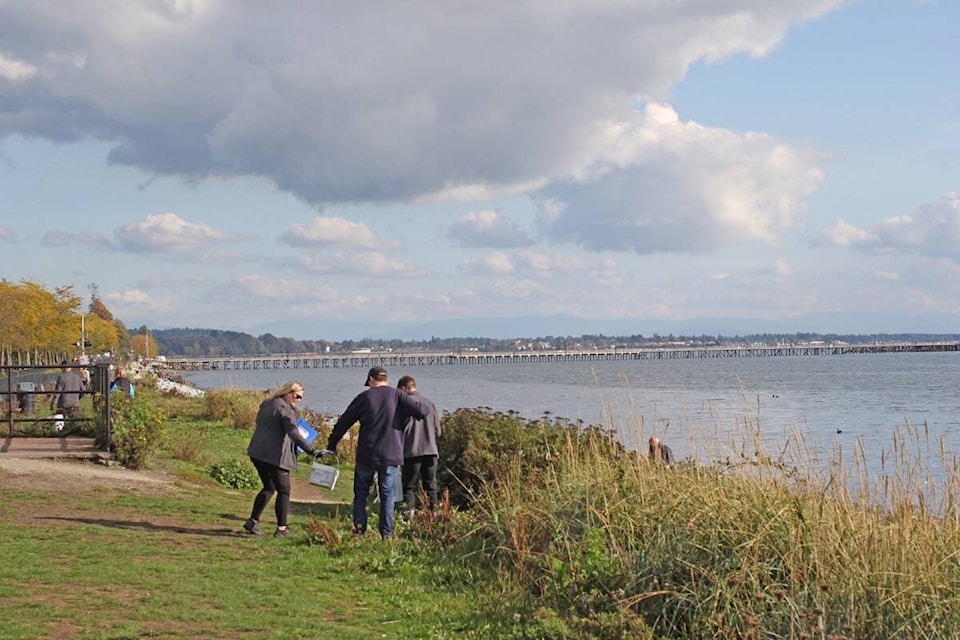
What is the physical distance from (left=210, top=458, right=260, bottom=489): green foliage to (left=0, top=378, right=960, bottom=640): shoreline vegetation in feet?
13.7

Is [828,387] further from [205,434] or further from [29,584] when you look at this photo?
[29,584]

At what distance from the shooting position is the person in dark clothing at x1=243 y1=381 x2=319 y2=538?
1114 centimetres

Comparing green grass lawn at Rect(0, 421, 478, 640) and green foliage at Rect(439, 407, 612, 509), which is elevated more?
green foliage at Rect(439, 407, 612, 509)

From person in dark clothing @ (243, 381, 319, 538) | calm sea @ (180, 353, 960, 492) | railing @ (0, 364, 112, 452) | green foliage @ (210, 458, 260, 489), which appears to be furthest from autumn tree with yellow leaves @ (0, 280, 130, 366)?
person in dark clothing @ (243, 381, 319, 538)

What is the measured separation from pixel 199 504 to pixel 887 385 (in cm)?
7128

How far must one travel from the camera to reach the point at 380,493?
36.0ft

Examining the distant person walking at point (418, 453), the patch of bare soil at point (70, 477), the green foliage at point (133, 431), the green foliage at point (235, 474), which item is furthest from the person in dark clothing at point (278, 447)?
the green foliage at point (235, 474)

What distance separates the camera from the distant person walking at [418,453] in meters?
12.6

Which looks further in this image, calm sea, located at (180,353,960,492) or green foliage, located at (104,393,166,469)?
green foliage, located at (104,393,166,469)

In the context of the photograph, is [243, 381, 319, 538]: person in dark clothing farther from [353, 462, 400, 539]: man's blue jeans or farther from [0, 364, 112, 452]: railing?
[0, 364, 112, 452]: railing

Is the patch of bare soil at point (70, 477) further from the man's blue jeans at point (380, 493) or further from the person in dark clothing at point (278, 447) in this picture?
the man's blue jeans at point (380, 493)

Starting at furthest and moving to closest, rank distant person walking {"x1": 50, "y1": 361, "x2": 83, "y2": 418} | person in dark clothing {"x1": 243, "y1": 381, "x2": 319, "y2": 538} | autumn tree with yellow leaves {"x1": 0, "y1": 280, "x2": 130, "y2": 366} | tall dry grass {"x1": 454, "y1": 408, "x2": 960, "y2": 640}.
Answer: autumn tree with yellow leaves {"x1": 0, "y1": 280, "x2": 130, "y2": 366} → distant person walking {"x1": 50, "y1": 361, "x2": 83, "y2": 418} → person in dark clothing {"x1": 243, "y1": 381, "x2": 319, "y2": 538} → tall dry grass {"x1": 454, "y1": 408, "x2": 960, "y2": 640}

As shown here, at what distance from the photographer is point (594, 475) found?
11.7 meters

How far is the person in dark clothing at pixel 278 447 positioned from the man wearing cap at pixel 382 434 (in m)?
0.48
